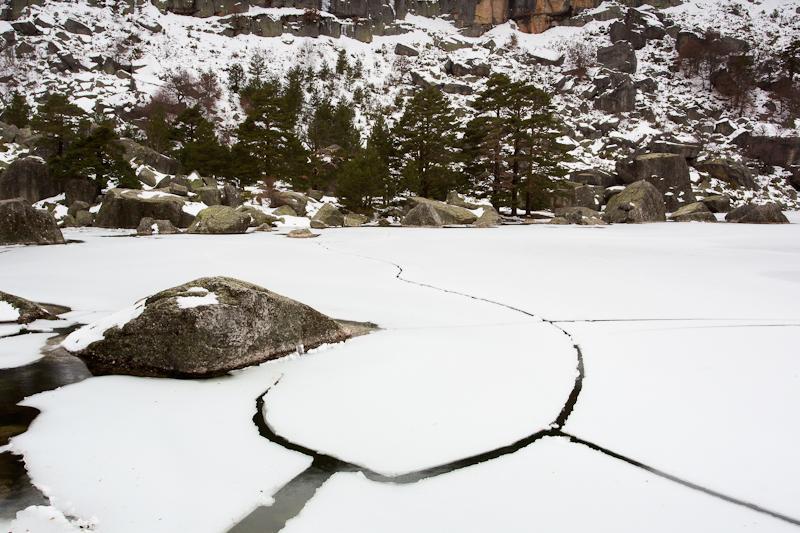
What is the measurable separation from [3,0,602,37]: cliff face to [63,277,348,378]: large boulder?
5405 cm

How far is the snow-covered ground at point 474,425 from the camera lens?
1.22 meters

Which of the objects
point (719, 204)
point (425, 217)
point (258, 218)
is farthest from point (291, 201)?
point (719, 204)

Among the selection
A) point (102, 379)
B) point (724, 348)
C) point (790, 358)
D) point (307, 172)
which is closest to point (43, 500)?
point (102, 379)

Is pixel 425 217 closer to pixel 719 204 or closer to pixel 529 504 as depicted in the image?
pixel 529 504

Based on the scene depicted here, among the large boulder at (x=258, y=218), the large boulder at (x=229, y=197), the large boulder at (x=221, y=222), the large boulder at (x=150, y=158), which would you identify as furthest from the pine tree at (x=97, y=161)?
the large boulder at (x=221, y=222)

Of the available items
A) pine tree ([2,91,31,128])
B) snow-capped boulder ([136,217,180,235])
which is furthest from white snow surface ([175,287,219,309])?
pine tree ([2,91,31,128])

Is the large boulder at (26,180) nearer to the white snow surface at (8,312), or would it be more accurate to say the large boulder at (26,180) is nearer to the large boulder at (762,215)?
the white snow surface at (8,312)

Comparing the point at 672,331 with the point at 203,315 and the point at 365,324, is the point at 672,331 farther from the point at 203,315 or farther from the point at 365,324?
the point at 203,315

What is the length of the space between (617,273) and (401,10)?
191 ft

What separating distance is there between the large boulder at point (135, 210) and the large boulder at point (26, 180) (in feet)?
18.6

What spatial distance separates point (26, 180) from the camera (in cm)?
1692

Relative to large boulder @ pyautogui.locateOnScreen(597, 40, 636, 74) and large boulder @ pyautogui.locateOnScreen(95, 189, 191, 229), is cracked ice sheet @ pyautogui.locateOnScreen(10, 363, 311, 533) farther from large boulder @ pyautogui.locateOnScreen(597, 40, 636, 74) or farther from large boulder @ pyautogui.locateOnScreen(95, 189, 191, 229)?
large boulder @ pyautogui.locateOnScreen(597, 40, 636, 74)

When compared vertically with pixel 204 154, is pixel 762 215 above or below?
below

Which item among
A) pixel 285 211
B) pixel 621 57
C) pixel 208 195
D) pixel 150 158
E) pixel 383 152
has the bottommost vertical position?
pixel 285 211
